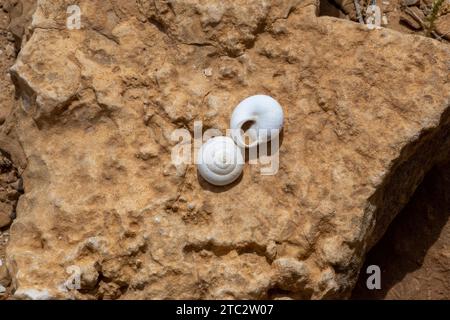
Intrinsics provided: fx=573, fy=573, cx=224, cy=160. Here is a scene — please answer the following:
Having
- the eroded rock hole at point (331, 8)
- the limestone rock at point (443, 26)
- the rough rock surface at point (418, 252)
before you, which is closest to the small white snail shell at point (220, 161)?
the rough rock surface at point (418, 252)

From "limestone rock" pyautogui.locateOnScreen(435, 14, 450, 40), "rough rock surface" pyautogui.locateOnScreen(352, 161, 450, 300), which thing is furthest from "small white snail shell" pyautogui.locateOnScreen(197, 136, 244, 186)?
"limestone rock" pyautogui.locateOnScreen(435, 14, 450, 40)

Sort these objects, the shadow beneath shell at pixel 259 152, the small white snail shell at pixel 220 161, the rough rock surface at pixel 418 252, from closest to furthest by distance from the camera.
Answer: the small white snail shell at pixel 220 161
the shadow beneath shell at pixel 259 152
the rough rock surface at pixel 418 252

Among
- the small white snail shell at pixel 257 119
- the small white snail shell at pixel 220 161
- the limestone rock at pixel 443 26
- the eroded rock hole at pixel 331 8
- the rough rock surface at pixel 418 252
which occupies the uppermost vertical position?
the eroded rock hole at pixel 331 8

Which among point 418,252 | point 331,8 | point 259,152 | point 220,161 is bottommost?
point 418,252

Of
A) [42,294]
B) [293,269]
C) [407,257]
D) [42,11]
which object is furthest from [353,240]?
[42,11]

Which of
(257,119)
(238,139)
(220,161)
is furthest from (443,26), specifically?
(220,161)

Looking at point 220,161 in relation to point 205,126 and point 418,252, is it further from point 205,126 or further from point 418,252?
point 418,252

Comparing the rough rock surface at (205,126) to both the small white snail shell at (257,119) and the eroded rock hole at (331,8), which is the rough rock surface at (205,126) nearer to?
the small white snail shell at (257,119)
